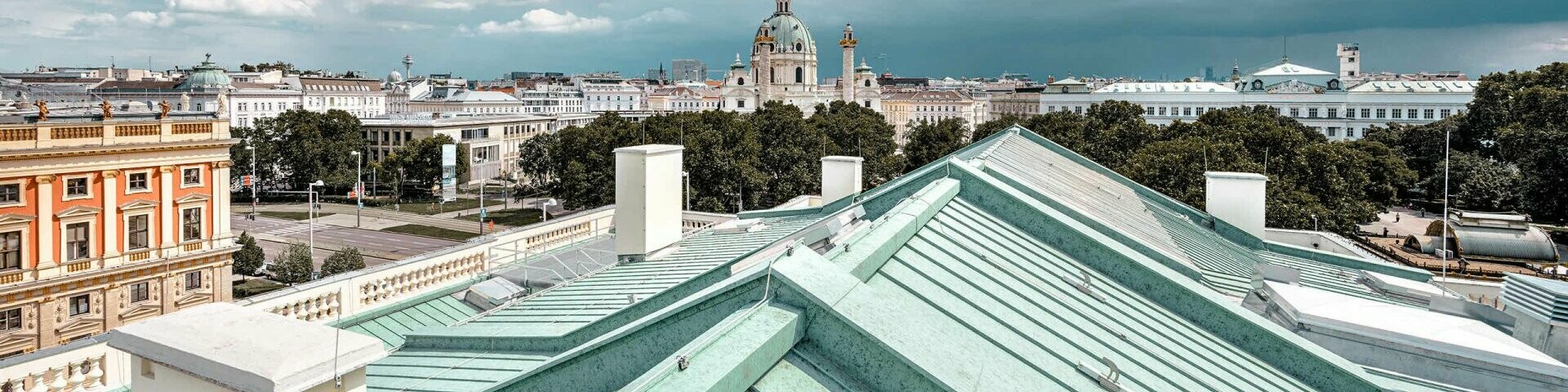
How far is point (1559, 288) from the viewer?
1195 cm

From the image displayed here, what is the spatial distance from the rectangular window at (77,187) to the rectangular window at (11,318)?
12.0 ft

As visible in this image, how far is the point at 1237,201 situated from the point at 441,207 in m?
78.8

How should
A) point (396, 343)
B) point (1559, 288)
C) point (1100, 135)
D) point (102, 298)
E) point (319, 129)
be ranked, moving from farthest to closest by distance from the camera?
1. point (319, 129)
2. point (1100, 135)
3. point (102, 298)
4. point (396, 343)
5. point (1559, 288)

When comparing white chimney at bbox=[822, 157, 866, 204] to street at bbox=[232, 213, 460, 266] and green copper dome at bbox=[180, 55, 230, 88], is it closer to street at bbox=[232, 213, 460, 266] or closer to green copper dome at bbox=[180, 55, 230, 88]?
street at bbox=[232, 213, 460, 266]

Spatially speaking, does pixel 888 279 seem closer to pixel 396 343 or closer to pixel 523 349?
pixel 523 349

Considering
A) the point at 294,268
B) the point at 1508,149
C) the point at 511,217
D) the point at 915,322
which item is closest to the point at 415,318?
the point at 915,322

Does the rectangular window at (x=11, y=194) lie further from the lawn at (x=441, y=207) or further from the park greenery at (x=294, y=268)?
the lawn at (x=441, y=207)

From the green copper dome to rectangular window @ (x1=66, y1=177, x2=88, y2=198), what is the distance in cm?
9827

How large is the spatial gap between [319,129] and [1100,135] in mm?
71038

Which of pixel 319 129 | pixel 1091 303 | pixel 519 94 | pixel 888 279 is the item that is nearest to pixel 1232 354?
pixel 1091 303

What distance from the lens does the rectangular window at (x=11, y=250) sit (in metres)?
29.5

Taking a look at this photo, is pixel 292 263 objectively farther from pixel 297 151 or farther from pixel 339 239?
pixel 297 151

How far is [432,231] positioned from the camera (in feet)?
245

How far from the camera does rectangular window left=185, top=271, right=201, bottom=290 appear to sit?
34.7m
